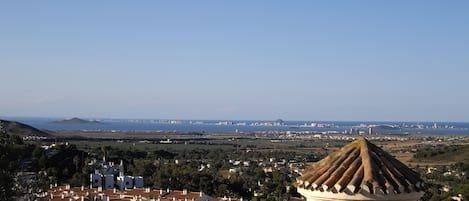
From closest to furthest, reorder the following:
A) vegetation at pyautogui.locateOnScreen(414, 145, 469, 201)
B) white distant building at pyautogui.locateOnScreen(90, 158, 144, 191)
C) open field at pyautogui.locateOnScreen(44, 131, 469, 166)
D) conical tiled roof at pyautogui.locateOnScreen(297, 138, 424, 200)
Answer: conical tiled roof at pyautogui.locateOnScreen(297, 138, 424, 200)
vegetation at pyautogui.locateOnScreen(414, 145, 469, 201)
white distant building at pyautogui.locateOnScreen(90, 158, 144, 191)
open field at pyautogui.locateOnScreen(44, 131, 469, 166)

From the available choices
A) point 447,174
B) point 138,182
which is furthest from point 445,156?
point 138,182

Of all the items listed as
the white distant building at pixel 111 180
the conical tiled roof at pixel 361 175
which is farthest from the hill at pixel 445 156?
the conical tiled roof at pixel 361 175

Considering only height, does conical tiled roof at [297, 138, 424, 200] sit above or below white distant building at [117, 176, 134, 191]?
above

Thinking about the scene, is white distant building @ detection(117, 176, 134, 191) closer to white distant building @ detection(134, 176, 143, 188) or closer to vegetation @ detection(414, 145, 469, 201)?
white distant building @ detection(134, 176, 143, 188)

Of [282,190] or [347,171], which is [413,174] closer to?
[347,171]

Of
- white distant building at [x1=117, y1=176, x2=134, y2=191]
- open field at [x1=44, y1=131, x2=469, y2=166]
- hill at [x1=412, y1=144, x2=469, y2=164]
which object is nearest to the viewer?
white distant building at [x1=117, y1=176, x2=134, y2=191]

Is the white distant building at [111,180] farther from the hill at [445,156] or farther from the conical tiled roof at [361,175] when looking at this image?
the hill at [445,156]

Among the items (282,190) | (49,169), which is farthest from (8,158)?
(49,169)

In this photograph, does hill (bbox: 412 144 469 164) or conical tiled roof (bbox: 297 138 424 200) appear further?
Answer: hill (bbox: 412 144 469 164)

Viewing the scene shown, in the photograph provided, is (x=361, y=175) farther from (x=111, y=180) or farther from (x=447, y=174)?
(x=447, y=174)

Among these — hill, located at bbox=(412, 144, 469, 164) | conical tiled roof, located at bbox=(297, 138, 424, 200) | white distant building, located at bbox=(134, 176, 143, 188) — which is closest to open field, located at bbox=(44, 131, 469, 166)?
hill, located at bbox=(412, 144, 469, 164)
